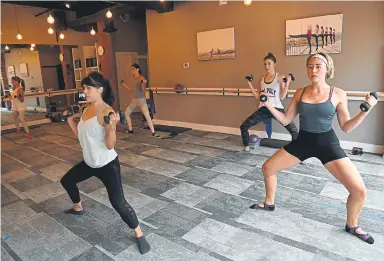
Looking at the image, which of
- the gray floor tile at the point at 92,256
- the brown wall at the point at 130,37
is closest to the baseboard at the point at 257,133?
the brown wall at the point at 130,37

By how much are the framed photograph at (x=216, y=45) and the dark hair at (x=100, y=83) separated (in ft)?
12.3

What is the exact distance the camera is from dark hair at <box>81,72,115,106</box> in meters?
2.27

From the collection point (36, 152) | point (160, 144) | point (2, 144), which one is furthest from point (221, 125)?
point (2, 144)

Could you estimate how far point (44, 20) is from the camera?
27.3ft

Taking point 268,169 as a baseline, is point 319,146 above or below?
above

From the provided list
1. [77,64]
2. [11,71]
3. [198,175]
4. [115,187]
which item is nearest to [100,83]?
[115,187]

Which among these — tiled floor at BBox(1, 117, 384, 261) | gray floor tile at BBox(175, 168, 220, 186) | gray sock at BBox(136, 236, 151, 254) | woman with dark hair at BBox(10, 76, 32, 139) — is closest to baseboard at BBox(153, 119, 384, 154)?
tiled floor at BBox(1, 117, 384, 261)

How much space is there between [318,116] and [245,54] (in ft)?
11.6

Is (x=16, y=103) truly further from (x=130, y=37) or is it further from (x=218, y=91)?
(x=218, y=91)

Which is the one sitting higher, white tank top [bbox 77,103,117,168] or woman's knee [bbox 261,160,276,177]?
white tank top [bbox 77,103,117,168]

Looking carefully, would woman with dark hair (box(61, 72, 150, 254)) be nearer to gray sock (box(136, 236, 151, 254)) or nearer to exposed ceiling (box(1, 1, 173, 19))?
gray sock (box(136, 236, 151, 254))

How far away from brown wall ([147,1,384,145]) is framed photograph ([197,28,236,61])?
0.10 m

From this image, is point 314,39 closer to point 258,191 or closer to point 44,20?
point 258,191

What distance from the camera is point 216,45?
5867 mm
